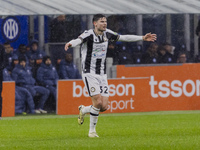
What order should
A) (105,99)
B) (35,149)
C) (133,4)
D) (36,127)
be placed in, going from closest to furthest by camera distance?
(35,149), (105,99), (36,127), (133,4)

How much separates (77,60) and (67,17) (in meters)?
1.80

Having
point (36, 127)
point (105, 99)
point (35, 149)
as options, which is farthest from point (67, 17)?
point (35, 149)

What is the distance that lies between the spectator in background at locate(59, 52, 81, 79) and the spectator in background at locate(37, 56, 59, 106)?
278 millimetres

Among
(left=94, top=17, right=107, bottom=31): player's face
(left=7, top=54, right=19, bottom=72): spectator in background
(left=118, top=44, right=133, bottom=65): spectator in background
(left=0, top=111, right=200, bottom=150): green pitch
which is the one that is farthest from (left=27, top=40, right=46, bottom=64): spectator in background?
(left=94, top=17, right=107, bottom=31): player's face

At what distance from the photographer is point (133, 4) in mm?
17016

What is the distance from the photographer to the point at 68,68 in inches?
727

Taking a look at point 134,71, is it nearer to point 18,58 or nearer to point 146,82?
point 146,82

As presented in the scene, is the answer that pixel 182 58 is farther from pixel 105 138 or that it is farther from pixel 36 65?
pixel 105 138

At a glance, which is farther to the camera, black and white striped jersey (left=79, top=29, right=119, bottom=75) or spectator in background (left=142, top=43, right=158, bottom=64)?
spectator in background (left=142, top=43, right=158, bottom=64)

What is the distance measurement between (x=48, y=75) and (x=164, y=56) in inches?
157

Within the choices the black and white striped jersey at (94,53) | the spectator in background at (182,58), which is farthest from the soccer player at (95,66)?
the spectator in background at (182,58)

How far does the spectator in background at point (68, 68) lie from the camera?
18355 millimetres

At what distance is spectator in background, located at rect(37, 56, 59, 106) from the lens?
18.0 metres

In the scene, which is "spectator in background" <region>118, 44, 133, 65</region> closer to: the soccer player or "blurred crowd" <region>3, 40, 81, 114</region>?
"blurred crowd" <region>3, 40, 81, 114</region>
